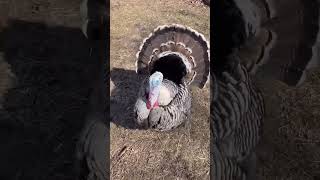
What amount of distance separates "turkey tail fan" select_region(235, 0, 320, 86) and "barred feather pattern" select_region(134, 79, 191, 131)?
1.12ft

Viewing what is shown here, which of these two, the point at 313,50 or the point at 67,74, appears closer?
the point at 313,50

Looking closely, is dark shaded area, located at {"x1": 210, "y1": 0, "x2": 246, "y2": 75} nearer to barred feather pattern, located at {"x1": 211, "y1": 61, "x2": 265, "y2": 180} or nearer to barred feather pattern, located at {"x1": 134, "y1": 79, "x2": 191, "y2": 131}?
barred feather pattern, located at {"x1": 211, "y1": 61, "x2": 265, "y2": 180}

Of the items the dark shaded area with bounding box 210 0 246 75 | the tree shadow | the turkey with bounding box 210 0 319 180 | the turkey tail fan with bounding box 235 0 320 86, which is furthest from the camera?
the tree shadow

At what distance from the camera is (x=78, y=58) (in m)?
2.73

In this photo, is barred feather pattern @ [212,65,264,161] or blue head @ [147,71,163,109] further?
barred feather pattern @ [212,65,264,161]

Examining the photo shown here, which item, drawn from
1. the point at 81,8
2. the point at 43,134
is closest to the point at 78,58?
the point at 81,8

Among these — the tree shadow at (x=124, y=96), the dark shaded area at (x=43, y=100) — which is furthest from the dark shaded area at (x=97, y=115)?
the tree shadow at (x=124, y=96)

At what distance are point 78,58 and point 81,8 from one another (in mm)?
267

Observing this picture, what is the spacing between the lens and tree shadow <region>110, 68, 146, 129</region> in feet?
9.34

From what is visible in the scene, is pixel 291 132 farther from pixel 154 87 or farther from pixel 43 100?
pixel 43 100

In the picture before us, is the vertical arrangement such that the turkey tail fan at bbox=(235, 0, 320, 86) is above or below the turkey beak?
above

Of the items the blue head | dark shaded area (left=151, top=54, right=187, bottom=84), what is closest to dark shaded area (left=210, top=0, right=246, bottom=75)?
dark shaded area (left=151, top=54, right=187, bottom=84)

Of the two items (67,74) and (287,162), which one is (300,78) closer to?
(287,162)

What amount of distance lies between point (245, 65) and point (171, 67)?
35 cm
